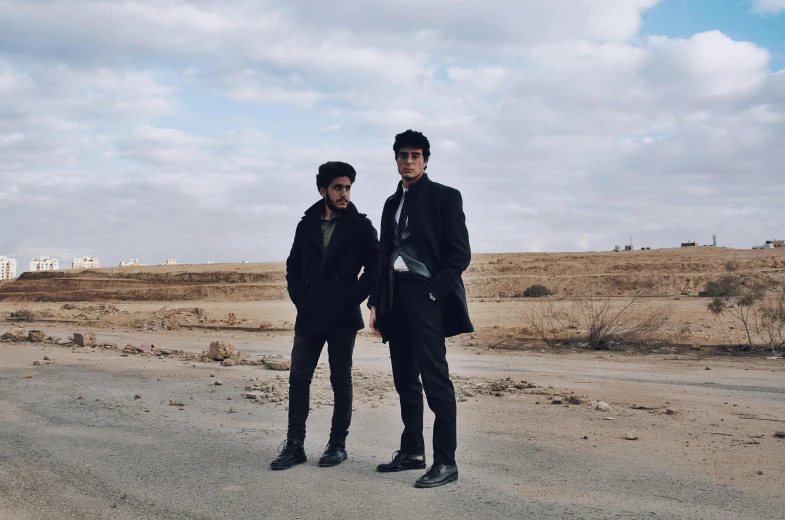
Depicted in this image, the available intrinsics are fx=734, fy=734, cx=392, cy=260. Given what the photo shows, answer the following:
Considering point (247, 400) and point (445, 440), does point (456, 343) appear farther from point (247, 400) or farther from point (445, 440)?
point (445, 440)

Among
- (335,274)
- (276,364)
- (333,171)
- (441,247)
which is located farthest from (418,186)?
(276,364)

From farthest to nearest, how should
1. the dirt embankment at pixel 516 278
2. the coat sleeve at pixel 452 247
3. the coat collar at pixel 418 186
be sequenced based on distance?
the dirt embankment at pixel 516 278 < the coat collar at pixel 418 186 < the coat sleeve at pixel 452 247

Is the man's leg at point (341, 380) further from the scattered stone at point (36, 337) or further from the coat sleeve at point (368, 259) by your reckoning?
the scattered stone at point (36, 337)

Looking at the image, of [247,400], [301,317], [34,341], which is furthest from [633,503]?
[34,341]

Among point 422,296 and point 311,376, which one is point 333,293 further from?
point 422,296

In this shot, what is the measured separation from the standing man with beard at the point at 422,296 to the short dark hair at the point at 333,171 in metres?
0.48

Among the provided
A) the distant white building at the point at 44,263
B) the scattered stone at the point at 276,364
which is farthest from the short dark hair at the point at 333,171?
the distant white building at the point at 44,263

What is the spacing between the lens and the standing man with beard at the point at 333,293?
17.1 feet

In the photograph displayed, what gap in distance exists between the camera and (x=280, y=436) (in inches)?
Result: 242

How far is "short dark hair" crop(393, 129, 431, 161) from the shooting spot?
488 cm

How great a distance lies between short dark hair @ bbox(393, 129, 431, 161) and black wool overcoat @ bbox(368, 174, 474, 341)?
0.67 ft

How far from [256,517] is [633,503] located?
2140 mm

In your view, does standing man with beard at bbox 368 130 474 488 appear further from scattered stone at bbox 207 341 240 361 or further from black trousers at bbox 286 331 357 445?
scattered stone at bbox 207 341 240 361

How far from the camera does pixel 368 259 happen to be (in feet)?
17.6
